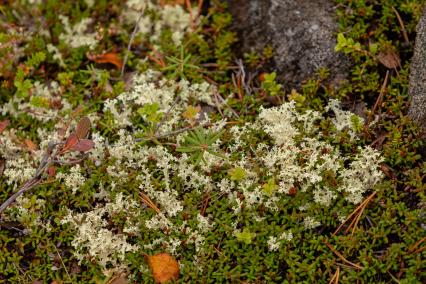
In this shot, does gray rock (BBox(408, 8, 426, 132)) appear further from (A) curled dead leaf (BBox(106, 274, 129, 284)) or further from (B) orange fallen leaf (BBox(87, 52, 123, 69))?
(B) orange fallen leaf (BBox(87, 52, 123, 69))

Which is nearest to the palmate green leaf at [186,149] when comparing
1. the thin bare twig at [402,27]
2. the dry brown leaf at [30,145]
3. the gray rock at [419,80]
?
the dry brown leaf at [30,145]

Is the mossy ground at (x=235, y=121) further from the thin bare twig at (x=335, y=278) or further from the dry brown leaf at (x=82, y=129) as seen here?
the dry brown leaf at (x=82, y=129)

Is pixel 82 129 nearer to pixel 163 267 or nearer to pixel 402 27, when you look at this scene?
pixel 163 267

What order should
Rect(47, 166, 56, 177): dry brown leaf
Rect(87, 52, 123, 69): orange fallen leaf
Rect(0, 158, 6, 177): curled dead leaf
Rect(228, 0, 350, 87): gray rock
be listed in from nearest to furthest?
Rect(47, 166, 56, 177): dry brown leaf, Rect(0, 158, 6, 177): curled dead leaf, Rect(228, 0, 350, 87): gray rock, Rect(87, 52, 123, 69): orange fallen leaf

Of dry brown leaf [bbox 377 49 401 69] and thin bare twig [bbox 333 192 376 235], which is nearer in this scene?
thin bare twig [bbox 333 192 376 235]

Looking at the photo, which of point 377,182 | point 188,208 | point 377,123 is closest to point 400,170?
point 377,182

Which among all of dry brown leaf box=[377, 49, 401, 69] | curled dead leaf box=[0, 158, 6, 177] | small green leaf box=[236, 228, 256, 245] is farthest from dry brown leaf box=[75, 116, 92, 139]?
dry brown leaf box=[377, 49, 401, 69]
